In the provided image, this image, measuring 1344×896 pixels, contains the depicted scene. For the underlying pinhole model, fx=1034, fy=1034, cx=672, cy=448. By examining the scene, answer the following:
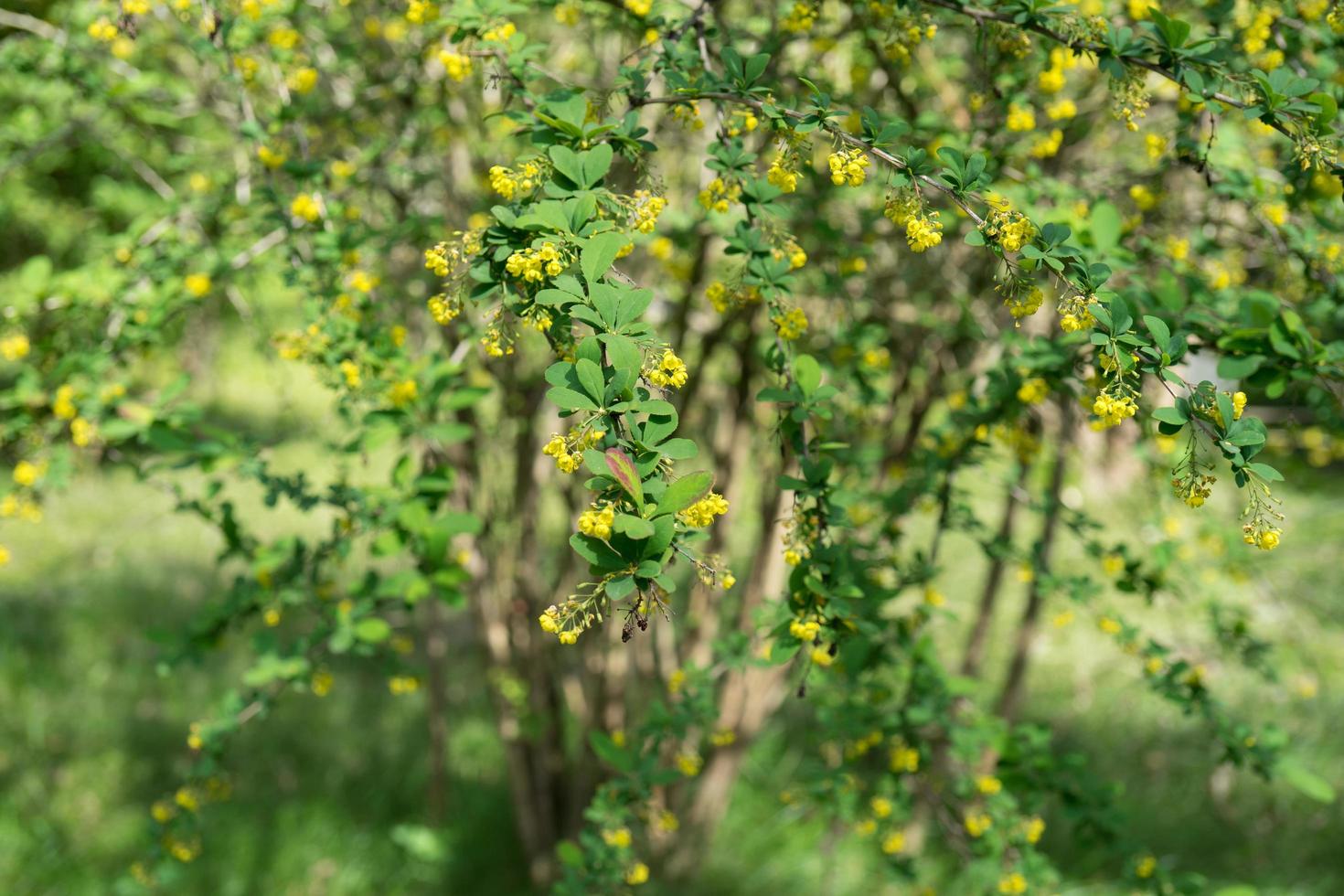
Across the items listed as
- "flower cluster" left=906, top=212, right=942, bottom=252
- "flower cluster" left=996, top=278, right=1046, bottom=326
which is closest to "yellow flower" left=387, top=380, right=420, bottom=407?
"flower cluster" left=906, top=212, right=942, bottom=252

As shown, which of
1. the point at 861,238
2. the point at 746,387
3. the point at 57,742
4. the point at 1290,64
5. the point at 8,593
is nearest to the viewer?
the point at 1290,64

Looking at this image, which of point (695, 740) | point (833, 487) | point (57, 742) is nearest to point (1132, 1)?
point (833, 487)

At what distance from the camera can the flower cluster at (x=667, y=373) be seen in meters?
1.25

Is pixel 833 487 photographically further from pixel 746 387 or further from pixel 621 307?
pixel 746 387

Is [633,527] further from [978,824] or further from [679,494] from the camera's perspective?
[978,824]

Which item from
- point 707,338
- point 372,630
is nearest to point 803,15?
point 707,338

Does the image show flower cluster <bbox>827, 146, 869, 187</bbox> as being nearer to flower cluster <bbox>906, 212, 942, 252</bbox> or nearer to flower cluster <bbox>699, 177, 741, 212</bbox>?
flower cluster <bbox>906, 212, 942, 252</bbox>

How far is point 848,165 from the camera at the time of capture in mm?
1375

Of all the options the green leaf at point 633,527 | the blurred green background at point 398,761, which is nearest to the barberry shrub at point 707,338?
the green leaf at point 633,527

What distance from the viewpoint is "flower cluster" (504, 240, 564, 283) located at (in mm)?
1263

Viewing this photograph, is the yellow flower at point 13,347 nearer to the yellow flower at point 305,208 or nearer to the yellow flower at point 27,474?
the yellow flower at point 27,474

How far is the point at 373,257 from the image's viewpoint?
2645mm

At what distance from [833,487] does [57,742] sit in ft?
11.5

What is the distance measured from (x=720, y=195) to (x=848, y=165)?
243mm
